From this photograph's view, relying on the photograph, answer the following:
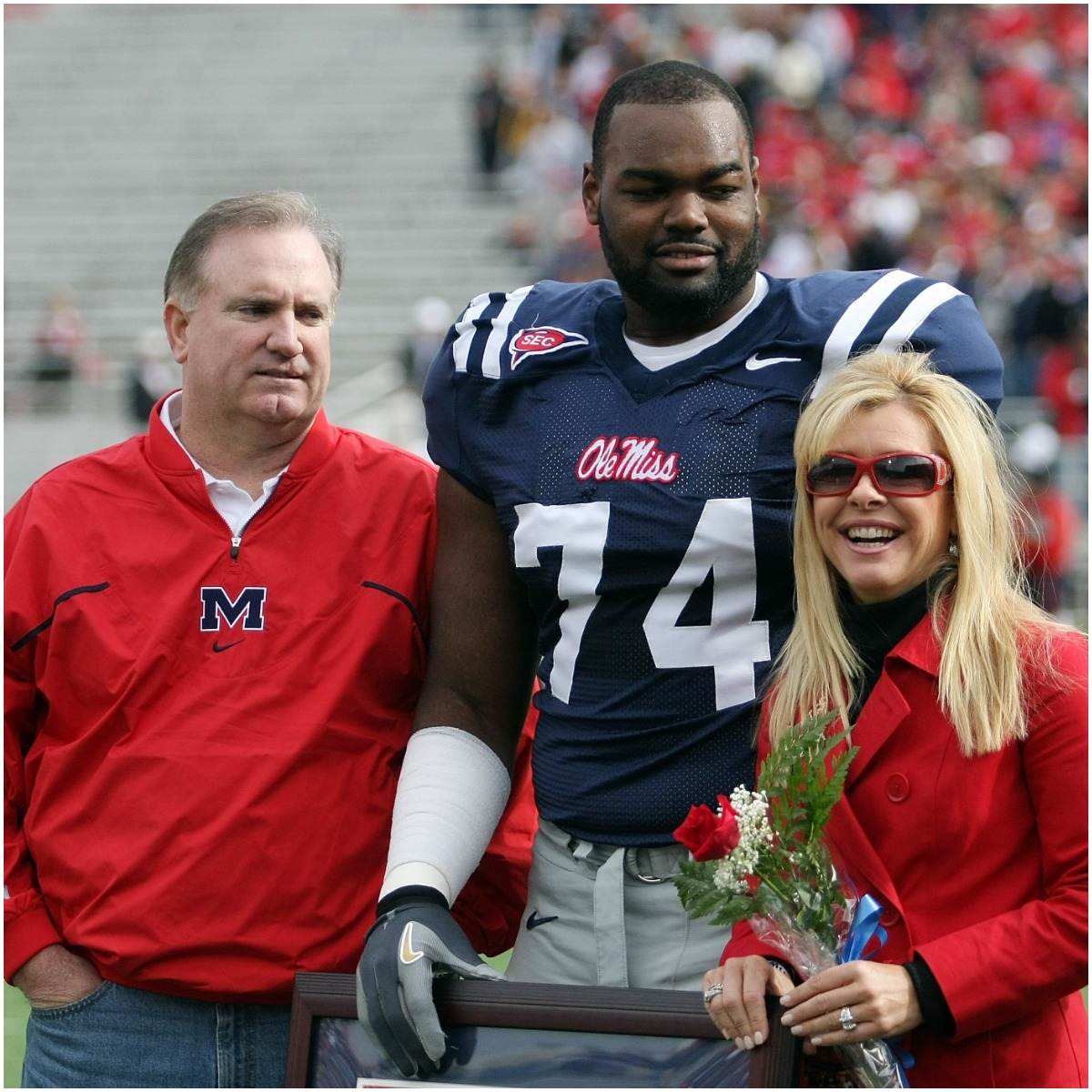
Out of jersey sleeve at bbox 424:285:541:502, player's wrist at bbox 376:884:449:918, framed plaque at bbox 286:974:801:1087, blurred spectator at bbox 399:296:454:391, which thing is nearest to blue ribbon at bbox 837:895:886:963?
framed plaque at bbox 286:974:801:1087

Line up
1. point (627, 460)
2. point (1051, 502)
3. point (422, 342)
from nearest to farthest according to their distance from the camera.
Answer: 1. point (627, 460)
2. point (1051, 502)
3. point (422, 342)

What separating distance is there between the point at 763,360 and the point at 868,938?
0.86 metres

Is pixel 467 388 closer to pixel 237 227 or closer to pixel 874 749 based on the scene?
pixel 237 227

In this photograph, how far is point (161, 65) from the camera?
683 inches

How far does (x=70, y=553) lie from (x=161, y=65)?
1573 cm

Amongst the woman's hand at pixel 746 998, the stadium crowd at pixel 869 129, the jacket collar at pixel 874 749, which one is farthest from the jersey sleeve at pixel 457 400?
the stadium crowd at pixel 869 129

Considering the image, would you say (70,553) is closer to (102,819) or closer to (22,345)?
(102,819)

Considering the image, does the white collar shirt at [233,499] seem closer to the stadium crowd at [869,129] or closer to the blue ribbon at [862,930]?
the blue ribbon at [862,930]

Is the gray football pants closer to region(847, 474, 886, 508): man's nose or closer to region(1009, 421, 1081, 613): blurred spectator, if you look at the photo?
region(847, 474, 886, 508): man's nose

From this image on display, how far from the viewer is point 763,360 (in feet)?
8.12

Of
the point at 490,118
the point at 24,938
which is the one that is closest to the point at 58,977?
the point at 24,938

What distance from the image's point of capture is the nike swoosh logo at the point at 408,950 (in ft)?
7.21

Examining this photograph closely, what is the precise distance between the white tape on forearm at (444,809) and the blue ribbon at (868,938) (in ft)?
2.07

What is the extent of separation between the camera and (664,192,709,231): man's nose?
243 centimetres
